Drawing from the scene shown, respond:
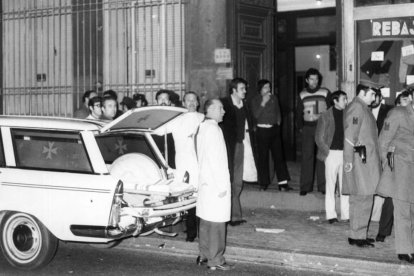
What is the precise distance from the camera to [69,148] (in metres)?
7.83

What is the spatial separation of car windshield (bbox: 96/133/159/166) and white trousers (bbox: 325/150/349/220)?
109 inches

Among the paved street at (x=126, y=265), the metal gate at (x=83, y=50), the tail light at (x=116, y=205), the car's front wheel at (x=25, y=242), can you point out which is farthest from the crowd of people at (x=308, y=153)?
the metal gate at (x=83, y=50)

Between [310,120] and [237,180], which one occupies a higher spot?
[310,120]

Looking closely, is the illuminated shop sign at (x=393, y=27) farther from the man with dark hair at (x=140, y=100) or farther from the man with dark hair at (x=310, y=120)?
the man with dark hair at (x=140, y=100)

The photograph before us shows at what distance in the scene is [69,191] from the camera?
24.8 feet

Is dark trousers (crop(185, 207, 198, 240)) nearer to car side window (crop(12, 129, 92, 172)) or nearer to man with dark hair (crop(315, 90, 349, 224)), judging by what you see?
car side window (crop(12, 129, 92, 172))

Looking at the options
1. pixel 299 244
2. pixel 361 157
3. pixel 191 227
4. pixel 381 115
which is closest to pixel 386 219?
pixel 361 157

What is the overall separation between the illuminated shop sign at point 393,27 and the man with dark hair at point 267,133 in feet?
6.83

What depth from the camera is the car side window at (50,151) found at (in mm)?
7773

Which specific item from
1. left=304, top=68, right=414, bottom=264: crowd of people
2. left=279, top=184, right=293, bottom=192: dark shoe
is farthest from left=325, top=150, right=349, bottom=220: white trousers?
left=279, top=184, right=293, bottom=192: dark shoe

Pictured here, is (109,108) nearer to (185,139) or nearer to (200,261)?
(185,139)

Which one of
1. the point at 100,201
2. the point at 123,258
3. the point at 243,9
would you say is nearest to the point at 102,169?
the point at 100,201

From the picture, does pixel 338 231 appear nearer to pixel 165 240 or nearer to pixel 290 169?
pixel 165 240

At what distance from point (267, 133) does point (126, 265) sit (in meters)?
4.19
